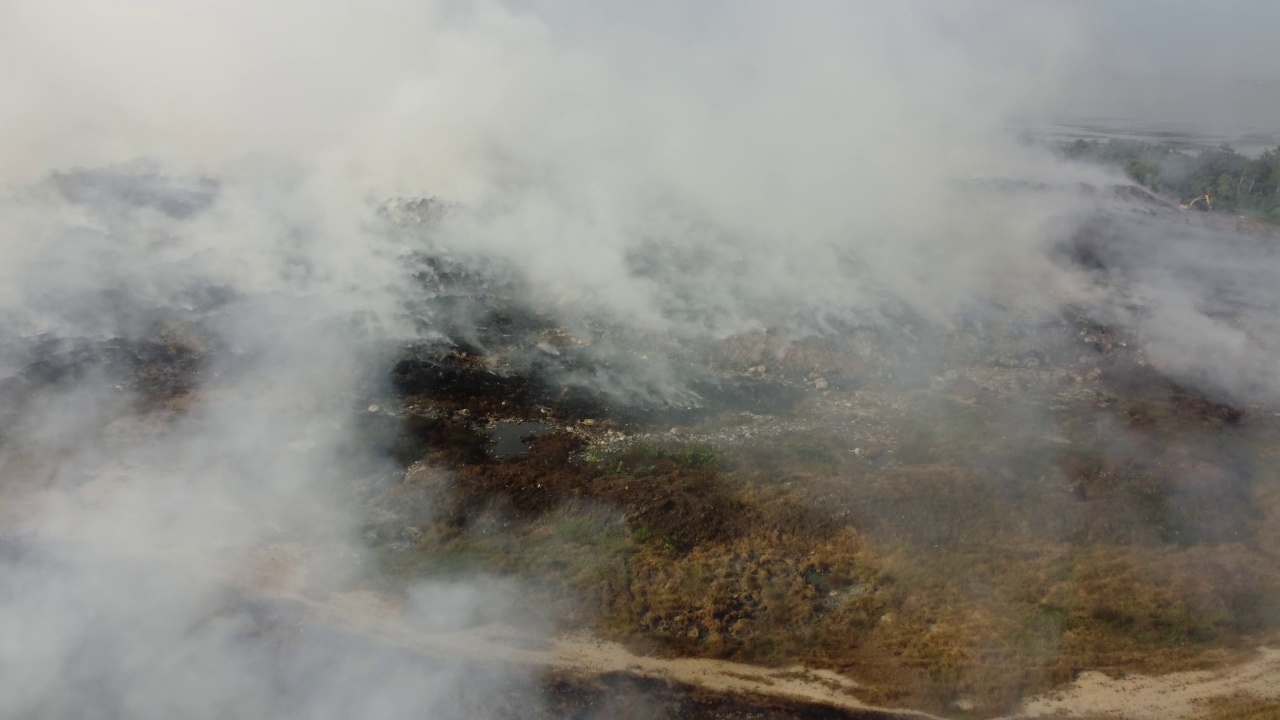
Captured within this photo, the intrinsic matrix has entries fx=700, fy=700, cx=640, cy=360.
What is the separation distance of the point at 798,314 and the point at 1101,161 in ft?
126

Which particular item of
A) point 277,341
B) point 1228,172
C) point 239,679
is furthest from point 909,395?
point 1228,172

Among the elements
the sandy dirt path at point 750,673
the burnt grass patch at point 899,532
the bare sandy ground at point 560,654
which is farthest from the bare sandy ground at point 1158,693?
the bare sandy ground at point 560,654

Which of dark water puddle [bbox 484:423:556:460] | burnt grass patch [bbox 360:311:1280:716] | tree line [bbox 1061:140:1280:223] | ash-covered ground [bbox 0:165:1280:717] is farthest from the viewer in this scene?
tree line [bbox 1061:140:1280:223]

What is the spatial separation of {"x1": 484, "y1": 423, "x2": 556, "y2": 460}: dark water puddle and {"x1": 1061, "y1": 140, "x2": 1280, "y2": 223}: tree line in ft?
133

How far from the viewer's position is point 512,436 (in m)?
18.0

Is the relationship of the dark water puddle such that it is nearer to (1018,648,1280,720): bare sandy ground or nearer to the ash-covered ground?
the ash-covered ground

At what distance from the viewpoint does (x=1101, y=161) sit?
47.8 m

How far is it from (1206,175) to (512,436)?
47684mm

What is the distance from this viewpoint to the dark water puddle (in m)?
17.3

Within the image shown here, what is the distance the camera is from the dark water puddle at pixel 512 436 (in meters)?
17.3

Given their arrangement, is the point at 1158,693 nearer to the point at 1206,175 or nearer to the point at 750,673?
the point at 750,673

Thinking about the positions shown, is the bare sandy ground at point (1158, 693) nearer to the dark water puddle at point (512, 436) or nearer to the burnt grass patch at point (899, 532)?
the burnt grass patch at point (899, 532)

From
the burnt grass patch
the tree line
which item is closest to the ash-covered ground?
the burnt grass patch

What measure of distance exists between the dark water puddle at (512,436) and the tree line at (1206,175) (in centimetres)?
4045
